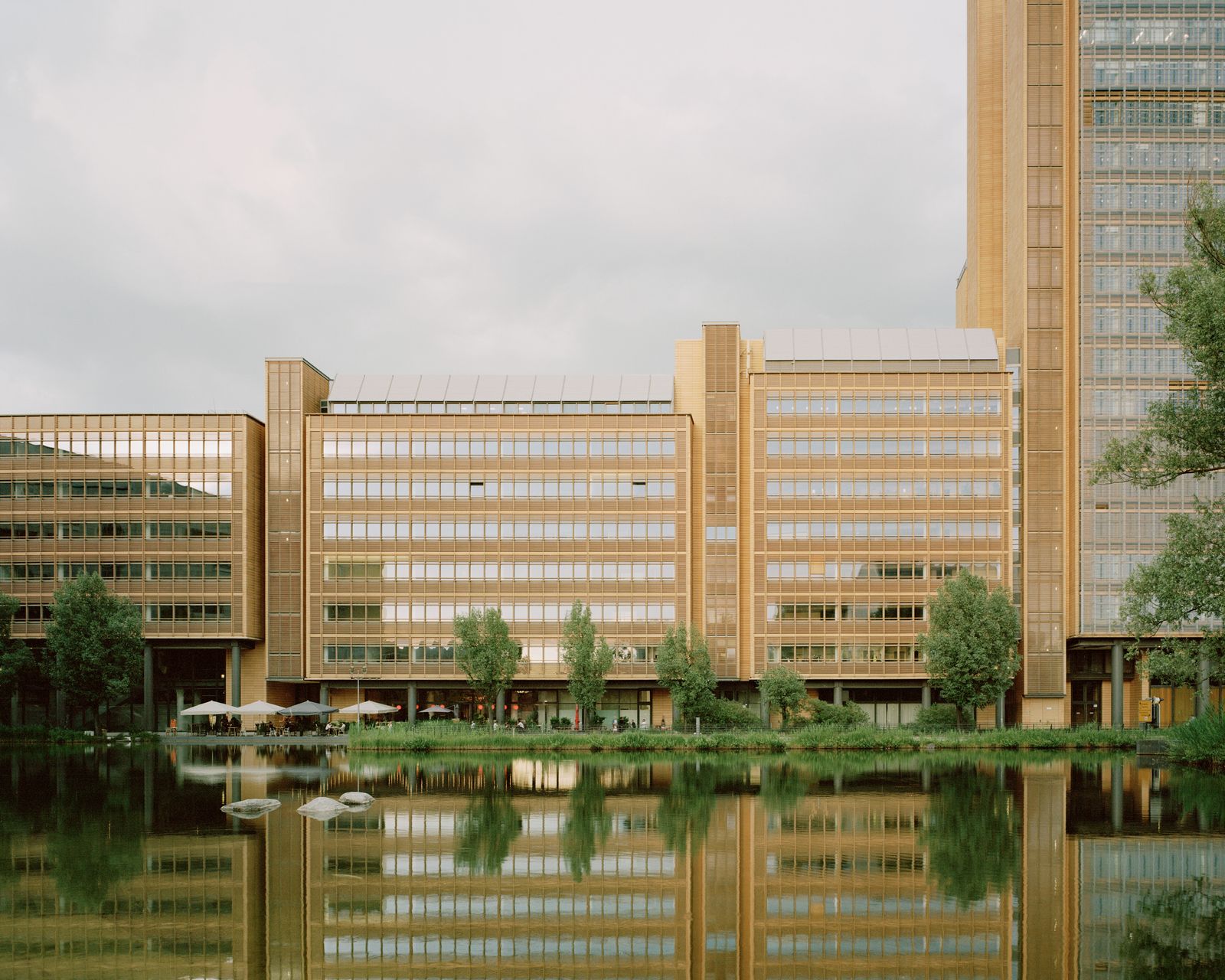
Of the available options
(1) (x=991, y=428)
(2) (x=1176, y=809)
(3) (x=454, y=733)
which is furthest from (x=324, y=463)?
(2) (x=1176, y=809)

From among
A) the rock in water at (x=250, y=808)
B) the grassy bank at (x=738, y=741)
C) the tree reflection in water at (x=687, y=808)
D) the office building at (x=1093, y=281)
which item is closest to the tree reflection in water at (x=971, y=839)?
the tree reflection in water at (x=687, y=808)

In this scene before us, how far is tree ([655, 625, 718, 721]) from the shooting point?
88.8 metres

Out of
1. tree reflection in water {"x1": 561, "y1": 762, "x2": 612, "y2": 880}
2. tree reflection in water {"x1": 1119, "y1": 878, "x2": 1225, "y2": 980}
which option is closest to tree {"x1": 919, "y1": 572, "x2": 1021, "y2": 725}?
tree reflection in water {"x1": 561, "y1": 762, "x2": 612, "y2": 880}

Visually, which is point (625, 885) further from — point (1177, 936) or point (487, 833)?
point (1177, 936)

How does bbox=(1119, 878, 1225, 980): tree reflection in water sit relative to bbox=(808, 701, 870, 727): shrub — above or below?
above

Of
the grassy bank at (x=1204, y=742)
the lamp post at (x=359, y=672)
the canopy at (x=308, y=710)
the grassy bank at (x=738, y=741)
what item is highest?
the grassy bank at (x=1204, y=742)

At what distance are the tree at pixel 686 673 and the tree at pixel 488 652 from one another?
1239cm

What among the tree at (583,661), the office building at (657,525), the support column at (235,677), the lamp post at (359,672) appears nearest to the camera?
the tree at (583,661)

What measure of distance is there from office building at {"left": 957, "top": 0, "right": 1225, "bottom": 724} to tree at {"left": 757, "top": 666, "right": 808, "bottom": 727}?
74.8ft

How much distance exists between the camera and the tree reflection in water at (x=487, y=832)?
86.3ft

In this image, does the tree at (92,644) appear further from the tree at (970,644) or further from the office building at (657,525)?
the tree at (970,644)

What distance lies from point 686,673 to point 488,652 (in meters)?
16.3

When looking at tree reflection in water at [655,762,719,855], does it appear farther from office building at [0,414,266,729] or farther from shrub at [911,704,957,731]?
office building at [0,414,266,729]

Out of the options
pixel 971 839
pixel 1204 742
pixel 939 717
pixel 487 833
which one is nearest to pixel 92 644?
pixel 487 833
